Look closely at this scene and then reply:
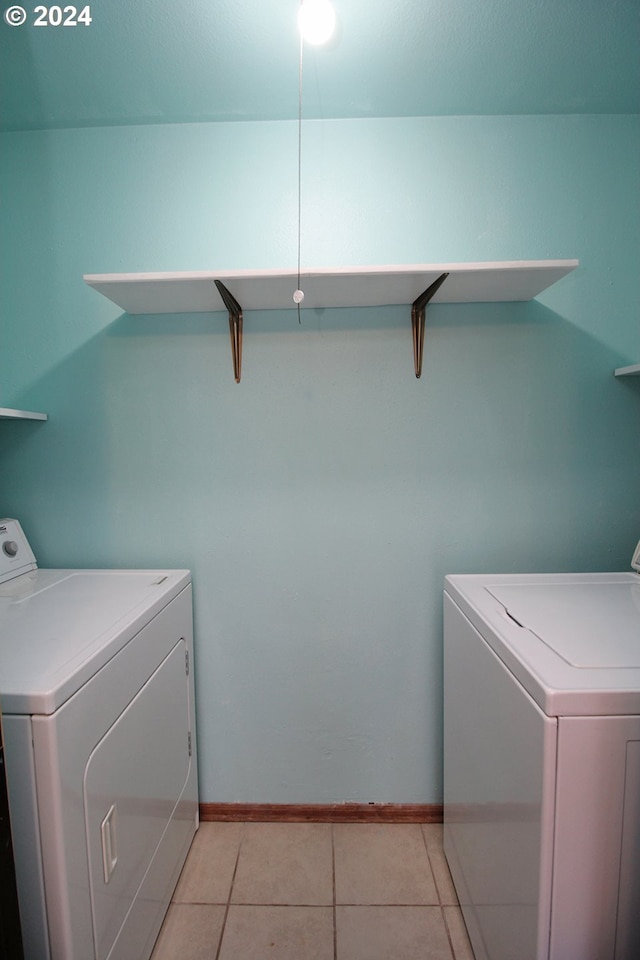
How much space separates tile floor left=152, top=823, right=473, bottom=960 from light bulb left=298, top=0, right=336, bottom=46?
247 centimetres

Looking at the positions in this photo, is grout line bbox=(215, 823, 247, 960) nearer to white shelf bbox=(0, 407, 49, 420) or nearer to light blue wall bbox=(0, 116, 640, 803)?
light blue wall bbox=(0, 116, 640, 803)

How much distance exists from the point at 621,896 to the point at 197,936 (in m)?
1.13

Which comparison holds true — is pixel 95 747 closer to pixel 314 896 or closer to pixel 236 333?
pixel 314 896

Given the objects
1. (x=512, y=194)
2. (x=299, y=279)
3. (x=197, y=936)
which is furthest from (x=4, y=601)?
(x=512, y=194)

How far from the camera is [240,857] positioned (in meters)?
1.49

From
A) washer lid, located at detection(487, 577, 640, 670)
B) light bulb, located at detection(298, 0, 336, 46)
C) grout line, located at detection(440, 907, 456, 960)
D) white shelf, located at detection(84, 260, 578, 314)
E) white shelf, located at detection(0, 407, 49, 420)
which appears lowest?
grout line, located at detection(440, 907, 456, 960)

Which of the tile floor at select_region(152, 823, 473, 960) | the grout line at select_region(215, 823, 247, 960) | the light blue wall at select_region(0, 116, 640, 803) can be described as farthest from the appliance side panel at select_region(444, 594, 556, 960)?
the grout line at select_region(215, 823, 247, 960)

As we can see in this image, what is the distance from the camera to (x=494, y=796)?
104cm

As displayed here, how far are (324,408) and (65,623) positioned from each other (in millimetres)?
995

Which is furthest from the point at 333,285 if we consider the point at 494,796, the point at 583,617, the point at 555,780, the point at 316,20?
the point at 494,796

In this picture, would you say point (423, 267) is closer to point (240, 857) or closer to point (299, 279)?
point (299, 279)

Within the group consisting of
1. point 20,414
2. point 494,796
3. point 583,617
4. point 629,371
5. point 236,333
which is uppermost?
point 236,333

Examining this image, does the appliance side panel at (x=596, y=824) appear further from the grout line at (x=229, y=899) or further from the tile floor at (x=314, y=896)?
the grout line at (x=229, y=899)

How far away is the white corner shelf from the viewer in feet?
4.72
